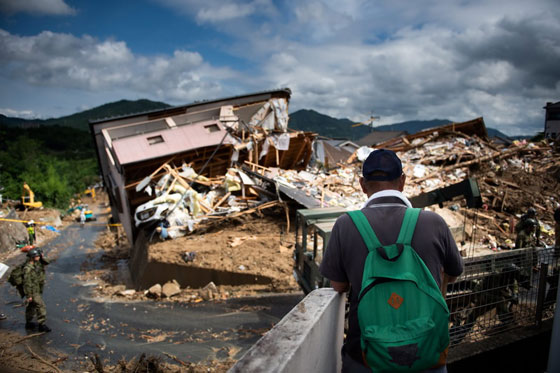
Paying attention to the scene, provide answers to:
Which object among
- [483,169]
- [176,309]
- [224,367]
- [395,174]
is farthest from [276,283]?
[483,169]

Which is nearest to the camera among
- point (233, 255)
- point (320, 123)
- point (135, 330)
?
point (135, 330)

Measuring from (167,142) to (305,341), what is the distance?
12976mm

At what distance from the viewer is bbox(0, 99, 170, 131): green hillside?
651 cm

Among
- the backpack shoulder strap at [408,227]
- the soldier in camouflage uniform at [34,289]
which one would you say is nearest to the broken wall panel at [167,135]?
the soldier in camouflage uniform at [34,289]

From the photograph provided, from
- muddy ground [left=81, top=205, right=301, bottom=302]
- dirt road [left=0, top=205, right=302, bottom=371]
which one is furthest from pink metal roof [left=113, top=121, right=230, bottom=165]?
dirt road [left=0, top=205, right=302, bottom=371]

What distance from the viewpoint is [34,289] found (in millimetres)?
7160

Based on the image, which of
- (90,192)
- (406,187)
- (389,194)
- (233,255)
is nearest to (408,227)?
(389,194)

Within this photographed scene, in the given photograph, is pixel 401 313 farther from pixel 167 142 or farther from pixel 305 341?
pixel 167 142

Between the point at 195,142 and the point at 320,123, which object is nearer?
the point at 195,142

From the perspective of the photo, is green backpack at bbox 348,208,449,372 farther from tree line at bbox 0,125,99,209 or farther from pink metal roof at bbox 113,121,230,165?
pink metal roof at bbox 113,121,230,165

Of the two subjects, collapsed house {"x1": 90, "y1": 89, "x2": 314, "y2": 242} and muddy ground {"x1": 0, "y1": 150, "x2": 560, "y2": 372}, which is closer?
muddy ground {"x1": 0, "y1": 150, "x2": 560, "y2": 372}

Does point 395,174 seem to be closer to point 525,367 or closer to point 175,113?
point 525,367

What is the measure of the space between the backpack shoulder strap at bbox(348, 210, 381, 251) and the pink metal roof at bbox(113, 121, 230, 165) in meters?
12.1

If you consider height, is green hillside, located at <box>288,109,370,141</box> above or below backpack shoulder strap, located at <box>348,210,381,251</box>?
above
